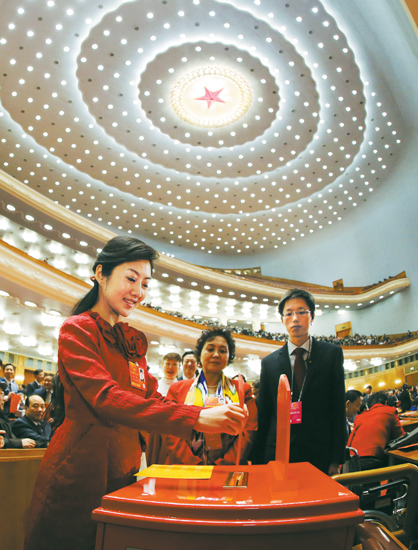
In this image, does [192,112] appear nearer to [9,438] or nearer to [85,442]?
[9,438]

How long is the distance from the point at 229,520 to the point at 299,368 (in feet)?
5.07

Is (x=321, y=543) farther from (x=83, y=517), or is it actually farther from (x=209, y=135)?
(x=209, y=135)

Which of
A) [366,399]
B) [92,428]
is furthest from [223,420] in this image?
[366,399]

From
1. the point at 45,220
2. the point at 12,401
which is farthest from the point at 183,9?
the point at 12,401

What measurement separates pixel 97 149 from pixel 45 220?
4169 mm

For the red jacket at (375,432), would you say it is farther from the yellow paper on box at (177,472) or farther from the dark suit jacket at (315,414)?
the yellow paper on box at (177,472)

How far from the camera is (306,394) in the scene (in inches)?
80.8

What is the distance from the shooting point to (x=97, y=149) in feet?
59.4

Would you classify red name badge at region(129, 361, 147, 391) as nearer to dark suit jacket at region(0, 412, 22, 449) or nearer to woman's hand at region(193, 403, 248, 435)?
woman's hand at region(193, 403, 248, 435)

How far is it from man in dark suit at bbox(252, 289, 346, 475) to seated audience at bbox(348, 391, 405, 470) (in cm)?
143

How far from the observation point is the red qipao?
0.99m

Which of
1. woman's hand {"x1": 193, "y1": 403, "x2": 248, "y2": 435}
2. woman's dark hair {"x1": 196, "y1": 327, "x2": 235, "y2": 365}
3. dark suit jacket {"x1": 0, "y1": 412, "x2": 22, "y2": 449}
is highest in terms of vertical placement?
woman's dark hair {"x1": 196, "y1": 327, "x2": 235, "y2": 365}

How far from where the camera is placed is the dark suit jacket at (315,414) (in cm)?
195

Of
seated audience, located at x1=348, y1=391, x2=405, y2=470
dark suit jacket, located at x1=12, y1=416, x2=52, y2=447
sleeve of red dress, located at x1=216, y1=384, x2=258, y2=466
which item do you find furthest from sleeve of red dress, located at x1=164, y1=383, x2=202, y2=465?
dark suit jacket, located at x1=12, y1=416, x2=52, y2=447
